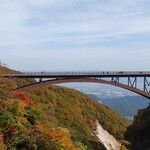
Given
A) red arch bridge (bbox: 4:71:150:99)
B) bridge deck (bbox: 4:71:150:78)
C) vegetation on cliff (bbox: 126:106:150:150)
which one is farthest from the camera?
bridge deck (bbox: 4:71:150:78)

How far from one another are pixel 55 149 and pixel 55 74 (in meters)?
21.5

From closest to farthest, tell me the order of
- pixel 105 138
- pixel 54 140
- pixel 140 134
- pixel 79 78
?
pixel 54 140
pixel 140 134
pixel 79 78
pixel 105 138

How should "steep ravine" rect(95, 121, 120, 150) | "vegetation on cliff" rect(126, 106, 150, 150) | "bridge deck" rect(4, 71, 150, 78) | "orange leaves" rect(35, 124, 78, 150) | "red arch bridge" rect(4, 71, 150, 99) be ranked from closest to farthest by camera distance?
"orange leaves" rect(35, 124, 78, 150), "vegetation on cliff" rect(126, 106, 150, 150), "red arch bridge" rect(4, 71, 150, 99), "bridge deck" rect(4, 71, 150, 78), "steep ravine" rect(95, 121, 120, 150)

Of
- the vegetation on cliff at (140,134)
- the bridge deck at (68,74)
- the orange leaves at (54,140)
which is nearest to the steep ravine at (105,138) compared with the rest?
the vegetation on cliff at (140,134)

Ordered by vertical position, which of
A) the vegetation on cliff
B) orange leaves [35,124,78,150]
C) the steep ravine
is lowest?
the steep ravine

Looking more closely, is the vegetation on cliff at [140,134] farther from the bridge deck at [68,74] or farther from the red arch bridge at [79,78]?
the bridge deck at [68,74]

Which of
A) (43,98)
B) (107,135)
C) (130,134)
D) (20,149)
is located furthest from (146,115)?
(20,149)

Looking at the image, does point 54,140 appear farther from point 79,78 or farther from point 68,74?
point 68,74

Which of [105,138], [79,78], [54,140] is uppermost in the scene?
[79,78]

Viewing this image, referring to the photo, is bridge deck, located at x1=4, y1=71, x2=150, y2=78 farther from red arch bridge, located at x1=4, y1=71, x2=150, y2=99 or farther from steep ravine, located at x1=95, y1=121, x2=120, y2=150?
steep ravine, located at x1=95, y1=121, x2=120, y2=150

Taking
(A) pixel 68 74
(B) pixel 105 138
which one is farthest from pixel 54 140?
(B) pixel 105 138

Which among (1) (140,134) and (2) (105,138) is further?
(2) (105,138)

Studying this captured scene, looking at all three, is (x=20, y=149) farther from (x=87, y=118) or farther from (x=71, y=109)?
(x=87, y=118)

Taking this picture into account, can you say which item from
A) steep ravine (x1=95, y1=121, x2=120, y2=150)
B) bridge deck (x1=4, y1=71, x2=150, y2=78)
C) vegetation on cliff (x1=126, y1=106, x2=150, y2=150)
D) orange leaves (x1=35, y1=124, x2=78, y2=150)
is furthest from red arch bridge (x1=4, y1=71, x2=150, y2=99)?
orange leaves (x1=35, y1=124, x2=78, y2=150)
